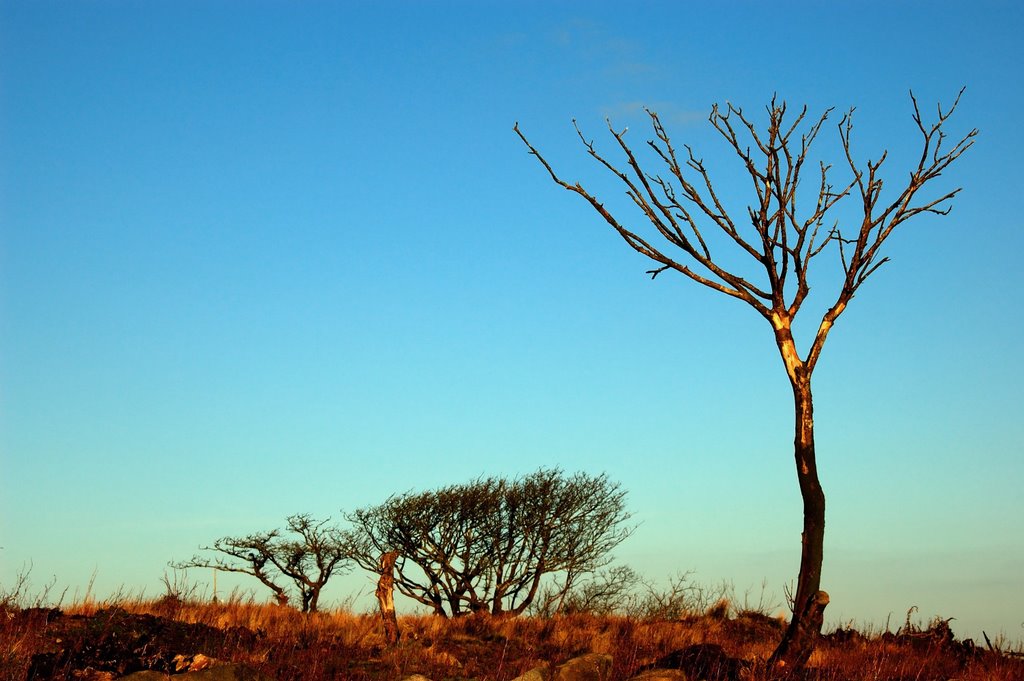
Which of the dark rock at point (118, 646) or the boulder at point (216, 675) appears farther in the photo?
the dark rock at point (118, 646)

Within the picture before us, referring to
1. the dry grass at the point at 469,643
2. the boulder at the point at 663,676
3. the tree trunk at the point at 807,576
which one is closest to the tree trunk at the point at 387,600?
the dry grass at the point at 469,643

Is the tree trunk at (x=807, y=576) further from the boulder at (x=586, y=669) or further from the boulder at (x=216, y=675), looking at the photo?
the boulder at (x=216, y=675)

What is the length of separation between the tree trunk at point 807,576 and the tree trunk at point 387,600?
677 cm

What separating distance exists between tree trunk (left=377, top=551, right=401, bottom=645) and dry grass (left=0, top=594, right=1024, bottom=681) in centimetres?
26

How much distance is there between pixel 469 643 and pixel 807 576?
255 inches

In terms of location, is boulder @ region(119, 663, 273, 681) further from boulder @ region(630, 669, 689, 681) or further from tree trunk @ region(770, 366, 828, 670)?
tree trunk @ region(770, 366, 828, 670)

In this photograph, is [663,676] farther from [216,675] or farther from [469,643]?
[469,643]

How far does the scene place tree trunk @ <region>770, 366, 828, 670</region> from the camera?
12945mm

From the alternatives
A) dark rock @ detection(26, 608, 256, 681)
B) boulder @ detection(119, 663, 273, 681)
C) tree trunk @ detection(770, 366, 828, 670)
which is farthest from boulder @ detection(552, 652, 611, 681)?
dark rock @ detection(26, 608, 256, 681)

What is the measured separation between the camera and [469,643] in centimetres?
1722

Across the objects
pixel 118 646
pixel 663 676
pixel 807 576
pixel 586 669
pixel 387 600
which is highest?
pixel 387 600

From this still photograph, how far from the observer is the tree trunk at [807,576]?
42.5 ft

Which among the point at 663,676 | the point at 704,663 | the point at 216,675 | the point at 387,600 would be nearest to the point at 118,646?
the point at 216,675

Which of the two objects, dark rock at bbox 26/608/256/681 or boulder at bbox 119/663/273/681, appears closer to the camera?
boulder at bbox 119/663/273/681
